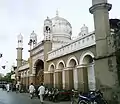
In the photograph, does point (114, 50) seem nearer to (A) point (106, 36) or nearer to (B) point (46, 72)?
(A) point (106, 36)

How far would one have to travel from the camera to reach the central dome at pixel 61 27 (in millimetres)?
28266

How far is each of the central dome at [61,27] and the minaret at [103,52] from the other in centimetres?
1430

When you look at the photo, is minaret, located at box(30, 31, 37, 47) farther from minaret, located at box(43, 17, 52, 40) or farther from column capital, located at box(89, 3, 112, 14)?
column capital, located at box(89, 3, 112, 14)

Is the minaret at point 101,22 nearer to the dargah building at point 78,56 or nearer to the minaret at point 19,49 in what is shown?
the dargah building at point 78,56

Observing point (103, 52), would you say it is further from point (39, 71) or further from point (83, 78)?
point (39, 71)

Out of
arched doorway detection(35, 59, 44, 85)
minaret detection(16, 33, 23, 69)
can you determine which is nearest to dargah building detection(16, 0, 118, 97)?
arched doorway detection(35, 59, 44, 85)

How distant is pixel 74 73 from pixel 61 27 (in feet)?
36.7

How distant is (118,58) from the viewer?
1188cm

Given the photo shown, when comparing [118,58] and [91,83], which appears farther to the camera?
[91,83]

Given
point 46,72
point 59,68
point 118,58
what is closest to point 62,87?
point 59,68

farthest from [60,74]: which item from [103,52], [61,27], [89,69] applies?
[61,27]

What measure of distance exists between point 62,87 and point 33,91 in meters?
3.18

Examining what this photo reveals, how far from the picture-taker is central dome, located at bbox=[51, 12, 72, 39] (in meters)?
28.3

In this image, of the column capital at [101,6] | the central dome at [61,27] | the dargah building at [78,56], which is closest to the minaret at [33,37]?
the dargah building at [78,56]
